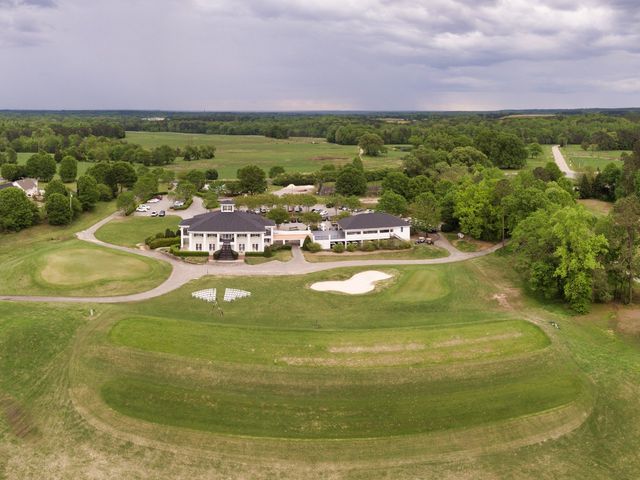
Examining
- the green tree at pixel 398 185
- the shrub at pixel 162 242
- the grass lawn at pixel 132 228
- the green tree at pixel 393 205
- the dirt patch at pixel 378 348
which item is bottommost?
the dirt patch at pixel 378 348

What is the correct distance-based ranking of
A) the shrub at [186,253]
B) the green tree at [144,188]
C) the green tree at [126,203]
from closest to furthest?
the shrub at [186,253], the green tree at [126,203], the green tree at [144,188]

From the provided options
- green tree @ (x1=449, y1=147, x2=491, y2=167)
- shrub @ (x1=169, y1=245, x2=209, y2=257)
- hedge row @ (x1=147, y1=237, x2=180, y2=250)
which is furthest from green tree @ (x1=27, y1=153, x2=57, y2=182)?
green tree @ (x1=449, y1=147, x2=491, y2=167)

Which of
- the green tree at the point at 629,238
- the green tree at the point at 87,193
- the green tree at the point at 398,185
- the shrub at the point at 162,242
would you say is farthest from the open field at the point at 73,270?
the green tree at the point at 398,185

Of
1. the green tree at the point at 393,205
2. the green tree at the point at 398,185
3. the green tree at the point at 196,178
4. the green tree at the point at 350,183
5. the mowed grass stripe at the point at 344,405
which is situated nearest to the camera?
the mowed grass stripe at the point at 344,405

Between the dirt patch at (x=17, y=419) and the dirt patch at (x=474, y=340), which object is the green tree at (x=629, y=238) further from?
the dirt patch at (x=17, y=419)

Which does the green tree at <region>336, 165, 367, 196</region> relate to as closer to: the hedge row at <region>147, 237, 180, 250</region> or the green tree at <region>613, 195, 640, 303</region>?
the hedge row at <region>147, 237, 180, 250</region>

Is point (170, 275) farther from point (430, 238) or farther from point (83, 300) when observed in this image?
point (430, 238)

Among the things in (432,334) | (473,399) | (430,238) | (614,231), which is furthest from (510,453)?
(430,238)
